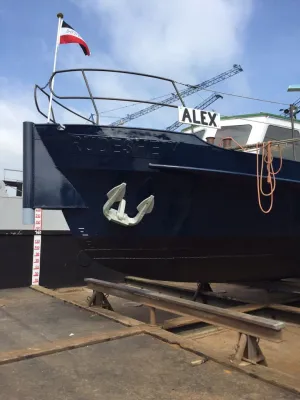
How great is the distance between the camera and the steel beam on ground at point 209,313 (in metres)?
2.96

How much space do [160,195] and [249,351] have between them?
1.86 meters

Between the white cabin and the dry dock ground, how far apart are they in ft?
10.2

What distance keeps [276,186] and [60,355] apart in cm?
308

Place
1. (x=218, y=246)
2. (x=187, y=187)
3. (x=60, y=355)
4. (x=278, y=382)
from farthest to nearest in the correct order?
(x=218, y=246), (x=187, y=187), (x=60, y=355), (x=278, y=382)

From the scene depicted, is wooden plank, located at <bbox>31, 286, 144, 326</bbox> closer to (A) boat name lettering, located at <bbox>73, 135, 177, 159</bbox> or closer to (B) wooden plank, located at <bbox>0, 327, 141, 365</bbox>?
→ (B) wooden plank, located at <bbox>0, 327, 141, 365</bbox>

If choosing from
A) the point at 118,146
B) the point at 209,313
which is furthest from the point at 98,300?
the point at 118,146

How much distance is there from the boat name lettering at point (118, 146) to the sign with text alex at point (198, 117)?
0.43m

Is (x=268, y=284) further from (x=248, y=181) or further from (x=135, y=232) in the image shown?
(x=135, y=232)

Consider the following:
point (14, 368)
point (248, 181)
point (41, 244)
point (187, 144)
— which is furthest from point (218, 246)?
point (41, 244)

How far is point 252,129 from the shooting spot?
608 centimetres

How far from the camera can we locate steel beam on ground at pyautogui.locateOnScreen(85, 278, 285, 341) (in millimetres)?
2959

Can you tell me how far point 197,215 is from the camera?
4.49 m

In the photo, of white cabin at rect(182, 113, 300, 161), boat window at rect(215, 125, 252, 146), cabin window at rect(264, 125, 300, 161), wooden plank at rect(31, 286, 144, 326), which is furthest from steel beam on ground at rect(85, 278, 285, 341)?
boat window at rect(215, 125, 252, 146)

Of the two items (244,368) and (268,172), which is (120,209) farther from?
(244,368)
